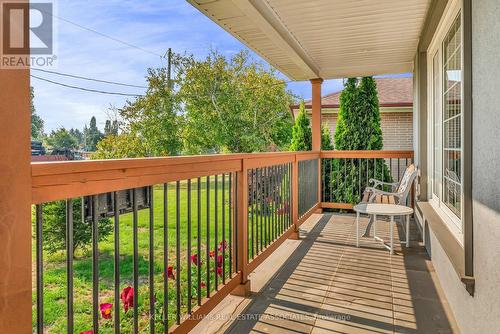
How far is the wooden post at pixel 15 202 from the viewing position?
936mm

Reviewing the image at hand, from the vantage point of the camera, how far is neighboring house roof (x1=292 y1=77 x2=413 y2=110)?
9609 mm

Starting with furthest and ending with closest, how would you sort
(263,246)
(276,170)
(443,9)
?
(276,170) < (263,246) < (443,9)

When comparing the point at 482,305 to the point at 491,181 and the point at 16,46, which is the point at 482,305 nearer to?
the point at 491,181

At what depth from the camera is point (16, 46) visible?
3.23 feet

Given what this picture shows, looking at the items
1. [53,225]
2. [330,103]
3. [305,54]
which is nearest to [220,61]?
[330,103]

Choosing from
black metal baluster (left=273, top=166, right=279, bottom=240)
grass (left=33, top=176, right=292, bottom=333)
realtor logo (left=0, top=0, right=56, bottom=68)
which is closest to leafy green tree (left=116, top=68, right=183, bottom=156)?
grass (left=33, top=176, right=292, bottom=333)

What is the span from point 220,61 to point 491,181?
14608mm

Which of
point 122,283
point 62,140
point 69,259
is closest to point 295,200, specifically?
point 122,283

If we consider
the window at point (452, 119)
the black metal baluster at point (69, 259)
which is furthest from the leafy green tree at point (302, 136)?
the black metal baluster at point (69, 259)

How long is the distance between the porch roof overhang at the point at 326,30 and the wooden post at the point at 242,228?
1.54m

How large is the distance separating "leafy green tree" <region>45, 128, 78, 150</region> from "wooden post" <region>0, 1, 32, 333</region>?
1403 centimetres

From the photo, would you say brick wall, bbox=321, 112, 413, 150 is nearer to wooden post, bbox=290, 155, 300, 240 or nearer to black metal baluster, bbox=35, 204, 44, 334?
wooden post, bbox=290, 155, 300, 240

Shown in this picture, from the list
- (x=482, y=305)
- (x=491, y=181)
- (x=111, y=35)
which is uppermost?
(x=111, y=35)

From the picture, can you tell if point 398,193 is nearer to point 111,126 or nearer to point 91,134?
point 111,126
